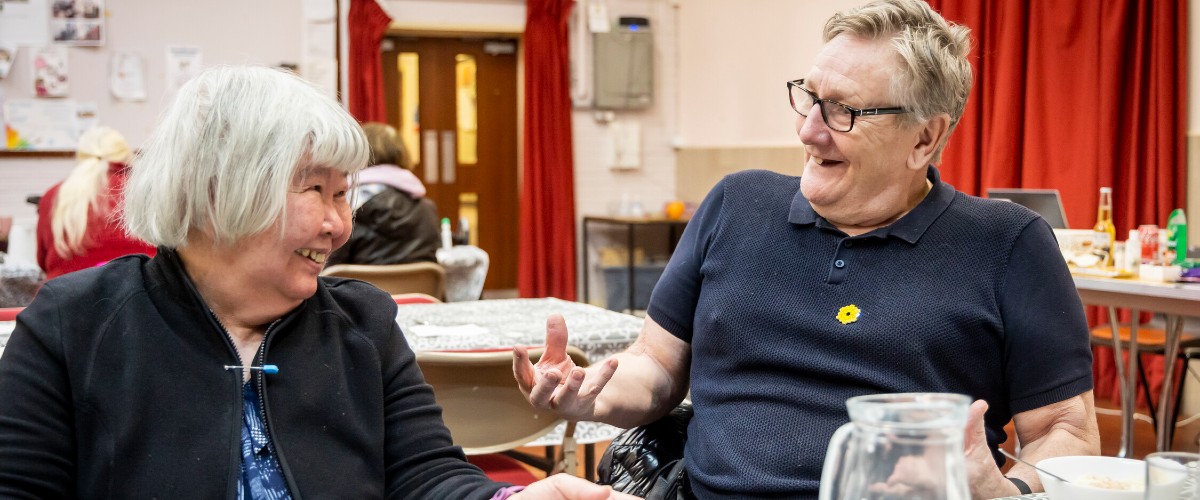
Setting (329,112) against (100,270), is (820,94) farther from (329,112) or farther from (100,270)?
(100,270)

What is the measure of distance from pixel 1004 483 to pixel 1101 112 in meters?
4.41

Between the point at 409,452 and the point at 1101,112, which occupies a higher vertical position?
the point at 1101,112

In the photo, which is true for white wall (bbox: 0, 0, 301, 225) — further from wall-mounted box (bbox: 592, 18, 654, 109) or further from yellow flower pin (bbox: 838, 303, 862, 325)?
yellow flower pin (bbox: 838, 303, 862, 325)

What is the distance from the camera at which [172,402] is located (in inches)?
48.9

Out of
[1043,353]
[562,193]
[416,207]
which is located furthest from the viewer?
[562,193]

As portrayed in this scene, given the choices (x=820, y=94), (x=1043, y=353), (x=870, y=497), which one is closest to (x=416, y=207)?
(x=820, y=94)

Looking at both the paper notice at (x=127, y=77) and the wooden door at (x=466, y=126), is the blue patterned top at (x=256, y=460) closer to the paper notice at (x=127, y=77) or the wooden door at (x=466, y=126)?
the paper notice at (x=127, y=77)

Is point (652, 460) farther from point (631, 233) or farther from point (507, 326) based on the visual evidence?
point (631, 233)

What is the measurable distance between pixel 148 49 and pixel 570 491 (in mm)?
6873

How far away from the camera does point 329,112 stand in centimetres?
131

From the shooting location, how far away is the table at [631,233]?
25.1 feet

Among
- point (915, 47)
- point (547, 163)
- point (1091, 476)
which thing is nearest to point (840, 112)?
point (915, 47)

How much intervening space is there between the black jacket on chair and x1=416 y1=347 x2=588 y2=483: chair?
226cm

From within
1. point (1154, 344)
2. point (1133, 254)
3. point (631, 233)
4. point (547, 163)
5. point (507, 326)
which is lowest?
point (1154, 344)
